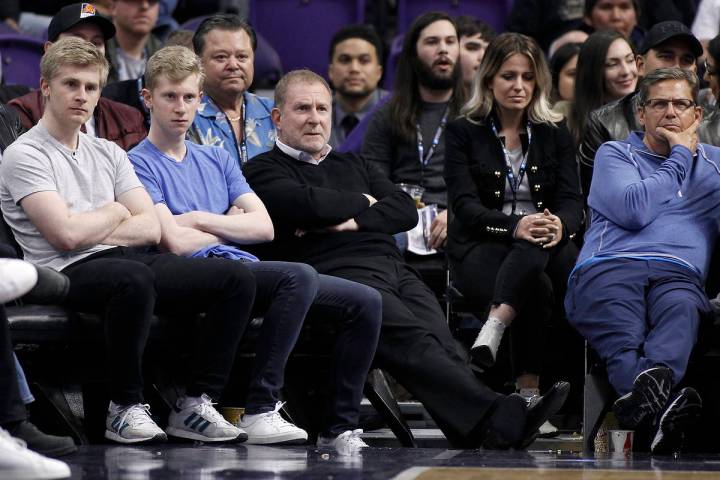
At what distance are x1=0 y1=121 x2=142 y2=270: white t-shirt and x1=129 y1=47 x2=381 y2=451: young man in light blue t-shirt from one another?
228mm

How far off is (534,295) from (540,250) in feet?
0.65

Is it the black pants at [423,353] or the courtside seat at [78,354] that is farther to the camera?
the black pants at [423,353]

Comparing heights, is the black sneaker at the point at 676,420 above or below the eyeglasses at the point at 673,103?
below

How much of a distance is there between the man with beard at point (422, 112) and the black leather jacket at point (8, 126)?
2.02m

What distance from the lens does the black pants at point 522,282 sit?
5.62 m

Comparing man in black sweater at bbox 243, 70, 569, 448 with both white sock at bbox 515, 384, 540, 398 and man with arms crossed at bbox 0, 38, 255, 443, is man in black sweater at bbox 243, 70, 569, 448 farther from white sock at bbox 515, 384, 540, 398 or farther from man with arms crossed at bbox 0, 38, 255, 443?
man with arms crossed at bbox 0, 38, 255, 443

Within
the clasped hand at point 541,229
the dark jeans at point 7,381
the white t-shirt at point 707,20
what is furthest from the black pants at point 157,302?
the white t-shirt at point 707,20

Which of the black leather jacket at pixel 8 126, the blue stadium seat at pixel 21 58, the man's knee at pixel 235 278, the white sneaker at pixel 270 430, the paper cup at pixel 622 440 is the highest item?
the blue stadium seat at pixel 21 58

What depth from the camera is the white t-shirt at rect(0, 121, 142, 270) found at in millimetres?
4734

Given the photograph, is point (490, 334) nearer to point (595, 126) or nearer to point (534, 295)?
point (534, 295)

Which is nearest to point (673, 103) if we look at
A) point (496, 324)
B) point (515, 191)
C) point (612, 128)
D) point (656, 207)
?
point (656, 207)

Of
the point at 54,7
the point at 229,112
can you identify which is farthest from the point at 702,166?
the point at 54,7

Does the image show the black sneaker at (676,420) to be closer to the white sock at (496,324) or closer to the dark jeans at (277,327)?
the white sock at (496,324)

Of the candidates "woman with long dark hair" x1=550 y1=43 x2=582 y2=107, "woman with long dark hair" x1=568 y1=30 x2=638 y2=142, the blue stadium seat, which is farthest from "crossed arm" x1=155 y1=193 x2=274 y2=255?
the blue stadium seat
